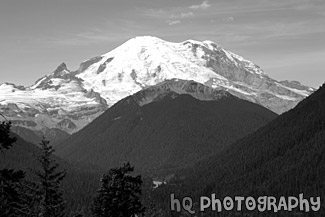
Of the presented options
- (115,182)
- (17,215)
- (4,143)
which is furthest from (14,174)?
(115,182)

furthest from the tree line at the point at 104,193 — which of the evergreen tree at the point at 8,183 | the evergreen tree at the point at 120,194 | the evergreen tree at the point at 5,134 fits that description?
the evergreen tree at the point at 5,134

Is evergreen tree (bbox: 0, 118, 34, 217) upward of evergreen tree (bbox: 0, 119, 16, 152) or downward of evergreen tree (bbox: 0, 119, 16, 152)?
downward

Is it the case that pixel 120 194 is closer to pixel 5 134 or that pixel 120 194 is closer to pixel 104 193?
pixel 104 193

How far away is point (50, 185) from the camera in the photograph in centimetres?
3909

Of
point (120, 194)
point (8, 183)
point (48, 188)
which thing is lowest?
point (8, 183)

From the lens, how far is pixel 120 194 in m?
38.0

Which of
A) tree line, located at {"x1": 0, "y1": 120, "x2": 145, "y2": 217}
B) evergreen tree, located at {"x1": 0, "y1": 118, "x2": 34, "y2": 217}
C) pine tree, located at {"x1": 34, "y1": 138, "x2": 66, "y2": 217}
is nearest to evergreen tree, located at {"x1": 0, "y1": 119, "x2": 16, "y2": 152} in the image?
evergreen tree, located at {"x1": 0, "y1": 118, "x2": 34, "y2": 217}

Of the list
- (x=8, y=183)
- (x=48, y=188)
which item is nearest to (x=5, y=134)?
(x=8, y=183)

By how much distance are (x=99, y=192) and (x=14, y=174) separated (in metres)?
11.4

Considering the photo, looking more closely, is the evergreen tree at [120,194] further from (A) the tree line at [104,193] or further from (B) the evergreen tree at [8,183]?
(B) the evergreen tree at [8,183]

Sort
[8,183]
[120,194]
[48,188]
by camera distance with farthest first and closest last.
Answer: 1. [48,188]
2. [120,194]
3. [8,183]

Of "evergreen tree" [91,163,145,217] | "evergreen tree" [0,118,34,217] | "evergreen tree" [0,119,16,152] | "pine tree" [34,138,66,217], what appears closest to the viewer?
"evergreen tree" [0,119,16,152]

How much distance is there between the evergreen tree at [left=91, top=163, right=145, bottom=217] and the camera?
37.8 m

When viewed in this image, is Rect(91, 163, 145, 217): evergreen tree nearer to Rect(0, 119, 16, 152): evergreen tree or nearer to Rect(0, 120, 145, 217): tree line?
Rect(0, 120, 145, 217): tree line
